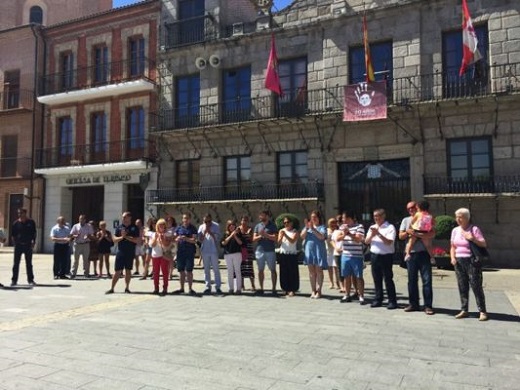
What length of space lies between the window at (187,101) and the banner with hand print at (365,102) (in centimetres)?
720

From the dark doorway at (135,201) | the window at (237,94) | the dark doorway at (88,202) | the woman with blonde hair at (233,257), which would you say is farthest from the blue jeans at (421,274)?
the dark doorway at (88,202)

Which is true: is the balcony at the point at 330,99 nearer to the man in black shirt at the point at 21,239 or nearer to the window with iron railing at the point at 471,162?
the window with iron railing at the point at 471,162

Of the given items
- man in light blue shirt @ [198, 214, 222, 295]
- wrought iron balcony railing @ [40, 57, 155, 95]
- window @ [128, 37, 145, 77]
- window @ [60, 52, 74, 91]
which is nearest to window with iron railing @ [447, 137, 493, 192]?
man in light blue shirt @ [198, 214, 222, 295]

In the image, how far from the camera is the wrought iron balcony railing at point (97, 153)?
76.0 feet

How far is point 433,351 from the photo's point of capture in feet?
Answer: 18.2

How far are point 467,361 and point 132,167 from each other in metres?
19.7

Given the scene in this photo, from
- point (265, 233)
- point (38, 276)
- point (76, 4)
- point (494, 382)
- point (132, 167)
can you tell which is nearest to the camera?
point (494, 382)

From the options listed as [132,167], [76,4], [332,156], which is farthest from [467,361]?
[76,4]

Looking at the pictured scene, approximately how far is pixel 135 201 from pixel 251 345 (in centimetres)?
1875

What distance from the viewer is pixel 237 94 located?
21.2 m

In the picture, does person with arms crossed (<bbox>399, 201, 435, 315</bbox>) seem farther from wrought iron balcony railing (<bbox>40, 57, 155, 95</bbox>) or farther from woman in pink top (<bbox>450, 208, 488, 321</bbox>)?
wrought iron balcony railing (<bbox>40, 57, 155, 95</bbox>)

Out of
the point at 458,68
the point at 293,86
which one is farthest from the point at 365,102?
the point at 293,86

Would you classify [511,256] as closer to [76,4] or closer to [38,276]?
[38,276]

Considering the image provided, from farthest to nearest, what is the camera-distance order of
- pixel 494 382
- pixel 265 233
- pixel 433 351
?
pixel 265 233, pixel 433 351, pixel 494 382
